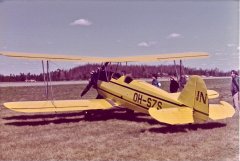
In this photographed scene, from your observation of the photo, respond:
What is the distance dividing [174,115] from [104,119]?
359 centimetres

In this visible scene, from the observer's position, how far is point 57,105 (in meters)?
11.2

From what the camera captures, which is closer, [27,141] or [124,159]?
[124,159]

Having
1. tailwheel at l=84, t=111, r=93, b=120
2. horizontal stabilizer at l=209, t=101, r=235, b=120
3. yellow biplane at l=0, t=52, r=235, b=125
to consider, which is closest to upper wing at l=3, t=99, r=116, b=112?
yellow biplane at l=0, t=52, r=235, b=125

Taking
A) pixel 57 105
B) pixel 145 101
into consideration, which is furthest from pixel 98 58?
pixel 145 101

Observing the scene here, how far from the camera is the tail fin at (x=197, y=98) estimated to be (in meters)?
8.61

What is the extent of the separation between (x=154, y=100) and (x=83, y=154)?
11.8ft

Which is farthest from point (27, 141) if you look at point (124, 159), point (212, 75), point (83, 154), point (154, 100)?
point (212, 75)

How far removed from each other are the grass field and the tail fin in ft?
1.59

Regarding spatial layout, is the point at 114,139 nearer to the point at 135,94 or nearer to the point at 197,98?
the point at 197,98

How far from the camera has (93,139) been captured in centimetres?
832

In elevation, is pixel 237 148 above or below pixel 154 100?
below

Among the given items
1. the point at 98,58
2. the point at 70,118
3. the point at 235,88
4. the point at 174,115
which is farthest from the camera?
the point at 98,58

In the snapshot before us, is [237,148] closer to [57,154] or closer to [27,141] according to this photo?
[57,154]

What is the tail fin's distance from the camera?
8609mm
